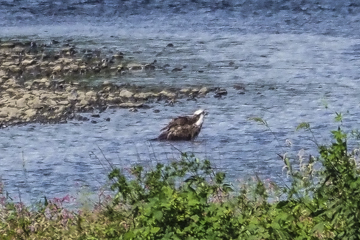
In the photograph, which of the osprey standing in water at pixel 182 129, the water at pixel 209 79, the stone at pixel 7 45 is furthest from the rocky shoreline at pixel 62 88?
the osprey standing in water at pixel 182 129

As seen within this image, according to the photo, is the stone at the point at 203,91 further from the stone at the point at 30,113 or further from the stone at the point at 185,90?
the stone at the point at 30,113

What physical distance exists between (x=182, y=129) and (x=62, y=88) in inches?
154

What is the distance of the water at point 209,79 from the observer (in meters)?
9.67

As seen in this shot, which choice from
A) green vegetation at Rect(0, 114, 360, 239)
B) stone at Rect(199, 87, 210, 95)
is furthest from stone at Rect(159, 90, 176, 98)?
green vegetation at Rect(0, 114, 360, 239)

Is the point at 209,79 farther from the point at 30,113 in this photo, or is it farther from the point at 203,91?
the point at 30,113

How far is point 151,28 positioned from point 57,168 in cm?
1242

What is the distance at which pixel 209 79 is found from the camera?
583 inches

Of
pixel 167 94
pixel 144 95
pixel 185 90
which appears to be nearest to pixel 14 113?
→ pixel 144 95

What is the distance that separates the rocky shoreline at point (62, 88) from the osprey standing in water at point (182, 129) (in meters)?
1.82

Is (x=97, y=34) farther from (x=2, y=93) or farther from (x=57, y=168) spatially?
(x=57, y=168)

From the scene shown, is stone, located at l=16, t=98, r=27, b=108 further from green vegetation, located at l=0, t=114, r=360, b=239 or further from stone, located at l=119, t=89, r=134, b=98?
green vegetation, located at l=0, t=114, r=360, b=239

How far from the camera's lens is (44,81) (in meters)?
14.6

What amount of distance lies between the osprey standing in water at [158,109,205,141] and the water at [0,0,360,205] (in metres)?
0.16

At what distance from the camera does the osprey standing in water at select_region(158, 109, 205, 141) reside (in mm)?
10609
